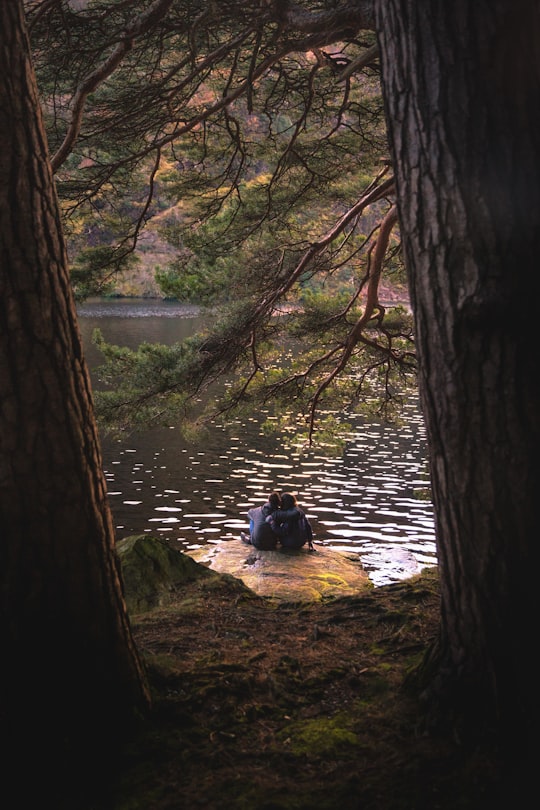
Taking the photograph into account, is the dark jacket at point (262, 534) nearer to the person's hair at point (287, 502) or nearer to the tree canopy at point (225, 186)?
the person's hair at point (287, 502)

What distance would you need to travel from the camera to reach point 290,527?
8.73m

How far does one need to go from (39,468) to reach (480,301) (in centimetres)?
140

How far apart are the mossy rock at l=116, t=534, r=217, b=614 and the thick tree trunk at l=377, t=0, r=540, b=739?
2.70 metres

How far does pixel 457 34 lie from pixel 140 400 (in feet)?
18.6

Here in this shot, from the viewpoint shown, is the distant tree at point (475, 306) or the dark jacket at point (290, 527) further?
the dark jacket at point (290, 527)

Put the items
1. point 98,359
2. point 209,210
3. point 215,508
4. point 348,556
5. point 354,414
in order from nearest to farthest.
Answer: point 209,210, point 348,556, point 215,508, point 354,414, point 98,359

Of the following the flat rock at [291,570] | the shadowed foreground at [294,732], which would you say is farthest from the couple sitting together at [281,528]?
the shadowed foreground at [294,732]

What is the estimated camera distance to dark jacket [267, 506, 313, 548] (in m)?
8.70

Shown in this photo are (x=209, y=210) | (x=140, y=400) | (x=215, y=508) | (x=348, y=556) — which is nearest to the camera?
(x=209, y=210)

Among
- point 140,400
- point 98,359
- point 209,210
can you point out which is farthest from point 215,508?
point 98,359

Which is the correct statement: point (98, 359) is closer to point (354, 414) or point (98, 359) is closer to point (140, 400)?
point (354, 414)

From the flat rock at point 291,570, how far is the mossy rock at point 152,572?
1739 mm

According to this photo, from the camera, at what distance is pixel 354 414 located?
72.3ft

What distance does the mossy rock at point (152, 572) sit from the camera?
4633mm
